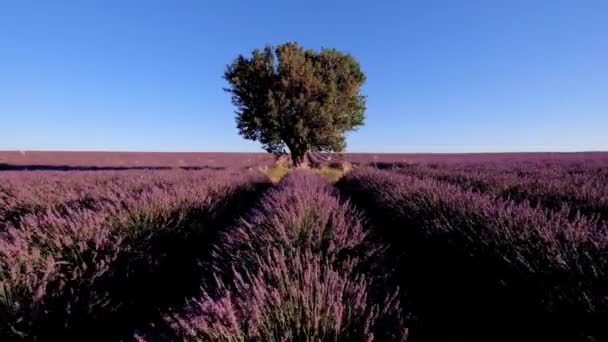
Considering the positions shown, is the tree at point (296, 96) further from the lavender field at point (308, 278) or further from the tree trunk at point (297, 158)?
the lavender field at point (308, 278)

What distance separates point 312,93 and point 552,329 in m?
17.3

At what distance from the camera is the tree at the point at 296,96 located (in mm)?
18328

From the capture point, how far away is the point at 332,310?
178 cm

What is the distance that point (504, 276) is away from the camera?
266 centimetres

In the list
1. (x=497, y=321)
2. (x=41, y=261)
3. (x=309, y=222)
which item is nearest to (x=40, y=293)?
(x=41, y=261)

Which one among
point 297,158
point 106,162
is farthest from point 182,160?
point 297,158

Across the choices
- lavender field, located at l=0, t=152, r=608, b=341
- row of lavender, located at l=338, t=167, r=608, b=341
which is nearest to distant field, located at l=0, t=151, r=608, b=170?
lavender field, located at l=0, t=152, r=608, b=341

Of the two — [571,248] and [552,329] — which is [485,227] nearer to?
[571,248]

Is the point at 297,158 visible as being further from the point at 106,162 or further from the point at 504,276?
the point at 106,162

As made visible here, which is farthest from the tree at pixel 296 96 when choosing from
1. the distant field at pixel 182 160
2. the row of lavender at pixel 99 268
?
the row of lavender at pixel 99 268

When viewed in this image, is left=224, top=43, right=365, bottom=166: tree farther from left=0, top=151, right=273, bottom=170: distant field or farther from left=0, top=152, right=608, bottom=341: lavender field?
left=0, top=152, right=608, bottom=341: lavender field

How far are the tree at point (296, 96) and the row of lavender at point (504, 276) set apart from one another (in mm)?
14679

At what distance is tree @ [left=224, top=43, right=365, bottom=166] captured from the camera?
18.3 metres

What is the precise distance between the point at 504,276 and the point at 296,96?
16808 millimetres
